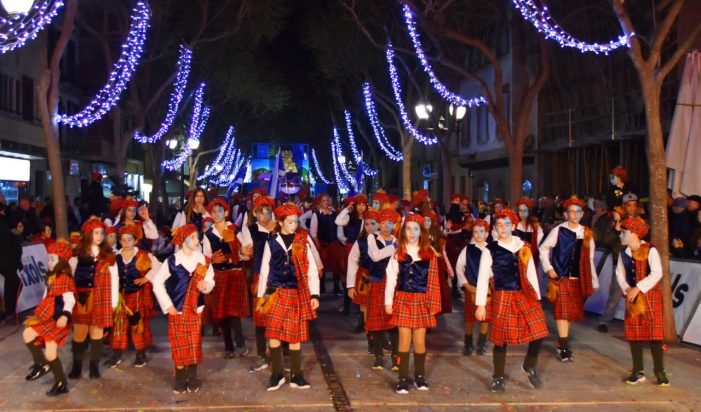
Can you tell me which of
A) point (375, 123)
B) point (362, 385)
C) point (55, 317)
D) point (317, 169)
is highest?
point (375, 123)

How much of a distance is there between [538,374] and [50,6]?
11.2 metres

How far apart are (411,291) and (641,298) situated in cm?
247

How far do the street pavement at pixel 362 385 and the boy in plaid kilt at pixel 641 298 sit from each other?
1.02 ft

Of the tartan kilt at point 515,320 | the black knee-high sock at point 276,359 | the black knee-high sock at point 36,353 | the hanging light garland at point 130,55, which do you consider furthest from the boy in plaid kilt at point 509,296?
the hanging light garland at point 130,55

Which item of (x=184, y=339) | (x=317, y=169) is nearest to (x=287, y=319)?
(x=184, y=339)

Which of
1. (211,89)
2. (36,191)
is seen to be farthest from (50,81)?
(211,89)

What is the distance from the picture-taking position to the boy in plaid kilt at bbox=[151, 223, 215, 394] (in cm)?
754

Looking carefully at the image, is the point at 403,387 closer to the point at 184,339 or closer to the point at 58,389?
the point at 184,339

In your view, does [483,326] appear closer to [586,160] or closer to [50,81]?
[50,81]

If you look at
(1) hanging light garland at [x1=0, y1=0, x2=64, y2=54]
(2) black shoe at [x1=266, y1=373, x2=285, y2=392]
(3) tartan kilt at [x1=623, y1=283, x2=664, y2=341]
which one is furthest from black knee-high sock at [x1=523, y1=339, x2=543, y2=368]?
(1) hanging light garland at [x1=0, y1=0, x2=64, y2=54]

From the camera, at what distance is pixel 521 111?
16.9 m

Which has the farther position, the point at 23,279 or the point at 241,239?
the point at 23,279

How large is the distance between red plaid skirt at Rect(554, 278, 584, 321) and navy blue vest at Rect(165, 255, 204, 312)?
440 centimetres

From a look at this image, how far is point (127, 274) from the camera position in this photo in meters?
8.75
